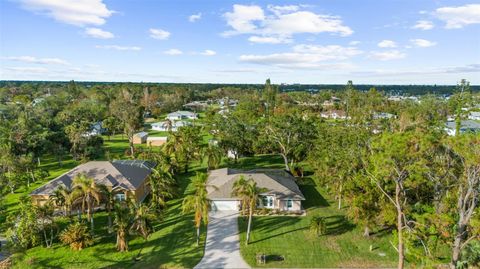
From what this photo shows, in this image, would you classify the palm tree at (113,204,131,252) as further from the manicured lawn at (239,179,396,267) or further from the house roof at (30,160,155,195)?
the manicured lawn at (239,179,396,267)

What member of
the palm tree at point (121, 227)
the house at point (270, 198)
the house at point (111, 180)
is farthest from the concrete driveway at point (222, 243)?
the house at point (111, 180)

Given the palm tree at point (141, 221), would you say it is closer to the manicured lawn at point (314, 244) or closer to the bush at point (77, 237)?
the bush at point (77, 237)

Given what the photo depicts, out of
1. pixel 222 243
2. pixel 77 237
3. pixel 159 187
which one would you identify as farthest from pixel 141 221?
pixel 159 187

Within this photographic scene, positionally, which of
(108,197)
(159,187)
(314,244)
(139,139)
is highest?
(108,197)

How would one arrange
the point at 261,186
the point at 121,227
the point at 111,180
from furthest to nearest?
1. the point at 111,180
2. the point at 261,186
3. the point at 121,227

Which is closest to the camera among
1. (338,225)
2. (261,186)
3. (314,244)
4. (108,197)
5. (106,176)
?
(314,244)

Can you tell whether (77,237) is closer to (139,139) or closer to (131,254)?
(131,254)

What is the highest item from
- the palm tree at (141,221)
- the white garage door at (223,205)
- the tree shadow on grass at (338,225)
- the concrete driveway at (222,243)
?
the palm tree at (141,221)
